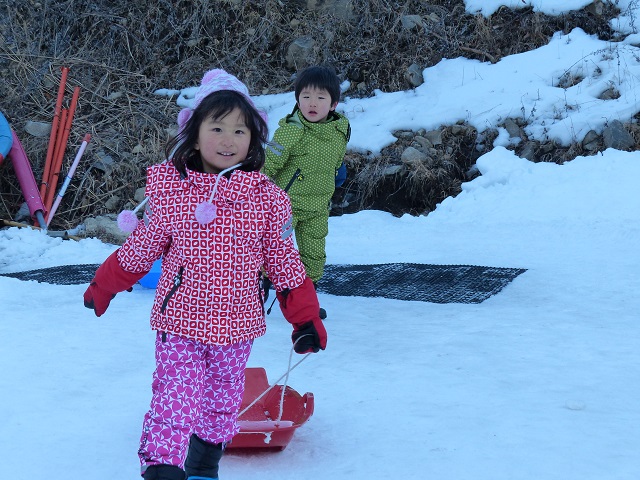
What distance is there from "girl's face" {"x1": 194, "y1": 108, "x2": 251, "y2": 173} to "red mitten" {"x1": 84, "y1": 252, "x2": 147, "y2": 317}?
0.37m

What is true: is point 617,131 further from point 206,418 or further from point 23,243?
point 206,418

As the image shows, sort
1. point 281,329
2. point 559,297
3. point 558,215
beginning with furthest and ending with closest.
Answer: point 558,215 → point 559,297 → point 281,329

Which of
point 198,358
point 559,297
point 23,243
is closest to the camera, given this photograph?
point 198,358

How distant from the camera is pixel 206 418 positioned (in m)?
2.28

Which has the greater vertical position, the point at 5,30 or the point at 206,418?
the point at 5,30

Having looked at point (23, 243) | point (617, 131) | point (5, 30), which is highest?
point (5, 30)

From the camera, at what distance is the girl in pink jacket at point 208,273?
6.93ft

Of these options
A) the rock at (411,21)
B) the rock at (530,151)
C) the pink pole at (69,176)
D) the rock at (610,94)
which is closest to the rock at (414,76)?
the rock at (411,21)

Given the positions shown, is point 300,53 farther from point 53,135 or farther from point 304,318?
point 304,318

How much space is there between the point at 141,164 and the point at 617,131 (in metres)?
4.40

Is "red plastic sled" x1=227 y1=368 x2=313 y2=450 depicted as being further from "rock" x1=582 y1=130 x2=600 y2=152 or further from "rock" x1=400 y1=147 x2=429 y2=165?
"rock" x1=582 y1=130 x2=600 y2=152

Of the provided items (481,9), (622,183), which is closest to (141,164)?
(481,9)

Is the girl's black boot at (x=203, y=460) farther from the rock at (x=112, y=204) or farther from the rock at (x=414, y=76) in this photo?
the rock at (x=414, y=76)

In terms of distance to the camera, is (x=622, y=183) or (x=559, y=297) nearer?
(x=559, y=297)
